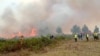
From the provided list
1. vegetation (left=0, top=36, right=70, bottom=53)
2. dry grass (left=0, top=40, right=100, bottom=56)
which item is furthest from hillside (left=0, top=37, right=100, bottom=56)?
vegetation (left=0, top=36, right=70, bottom=53)

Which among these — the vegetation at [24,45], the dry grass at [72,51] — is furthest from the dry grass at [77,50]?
the vegetation at [24,45]

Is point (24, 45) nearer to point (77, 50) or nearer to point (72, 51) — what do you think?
point (72, 51)

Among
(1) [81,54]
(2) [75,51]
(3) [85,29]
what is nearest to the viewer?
(1) [81,54]

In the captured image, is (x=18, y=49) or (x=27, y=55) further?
(x=18, y=49)

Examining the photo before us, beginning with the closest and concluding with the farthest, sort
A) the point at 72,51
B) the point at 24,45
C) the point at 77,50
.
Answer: the point at 72,51
the point at 77,50
the point at 24,45

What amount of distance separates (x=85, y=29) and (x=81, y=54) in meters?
89.3

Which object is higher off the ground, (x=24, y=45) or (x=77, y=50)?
(x=24, y=45)

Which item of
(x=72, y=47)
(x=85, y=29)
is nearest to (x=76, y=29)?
(x=85, y=29)

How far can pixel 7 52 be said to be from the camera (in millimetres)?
41719

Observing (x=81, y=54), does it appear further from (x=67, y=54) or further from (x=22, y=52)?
(x=22, y=52)

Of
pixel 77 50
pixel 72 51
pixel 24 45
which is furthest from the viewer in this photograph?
pixel 24 45

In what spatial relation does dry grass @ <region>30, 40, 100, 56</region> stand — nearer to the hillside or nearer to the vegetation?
the hillside

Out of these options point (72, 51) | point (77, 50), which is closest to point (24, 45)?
point (72, 51)

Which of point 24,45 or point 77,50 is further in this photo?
point 24,45
